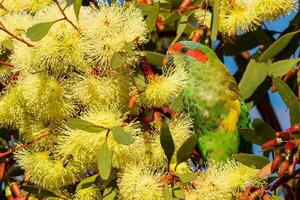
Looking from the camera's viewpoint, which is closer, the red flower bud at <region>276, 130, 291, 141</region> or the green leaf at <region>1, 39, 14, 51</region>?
the red flower bud at <region>276, 130, 291, 141</region>

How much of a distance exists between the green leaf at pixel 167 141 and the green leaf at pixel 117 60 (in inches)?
6.3

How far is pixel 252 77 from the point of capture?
184 centimetres

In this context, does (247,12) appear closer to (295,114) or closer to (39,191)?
(295,114)

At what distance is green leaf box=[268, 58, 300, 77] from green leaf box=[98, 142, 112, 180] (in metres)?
0.53

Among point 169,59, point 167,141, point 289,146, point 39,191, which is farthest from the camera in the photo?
point 169,59

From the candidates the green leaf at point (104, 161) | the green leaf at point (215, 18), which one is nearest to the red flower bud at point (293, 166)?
the green leaf at point (104, 161)

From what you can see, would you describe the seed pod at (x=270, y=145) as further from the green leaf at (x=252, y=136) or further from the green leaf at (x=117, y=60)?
the green leaf at (x=117, y=60)

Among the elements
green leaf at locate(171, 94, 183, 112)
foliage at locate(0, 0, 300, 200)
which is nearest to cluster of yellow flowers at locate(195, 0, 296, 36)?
foliage at locate(0, 0, 300, 200)

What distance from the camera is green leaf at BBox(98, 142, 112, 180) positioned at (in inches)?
53.1

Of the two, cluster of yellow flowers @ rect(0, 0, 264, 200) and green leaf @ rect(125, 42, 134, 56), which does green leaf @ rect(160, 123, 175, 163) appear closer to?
cluster of yellow flowers @ rect(0, 0, 264, 200)

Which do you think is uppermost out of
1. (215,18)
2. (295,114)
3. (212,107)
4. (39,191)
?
(215,18)

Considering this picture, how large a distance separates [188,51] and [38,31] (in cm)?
65

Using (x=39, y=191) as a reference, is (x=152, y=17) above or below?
above

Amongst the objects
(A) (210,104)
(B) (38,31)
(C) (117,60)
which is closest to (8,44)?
(B) (38,31)
